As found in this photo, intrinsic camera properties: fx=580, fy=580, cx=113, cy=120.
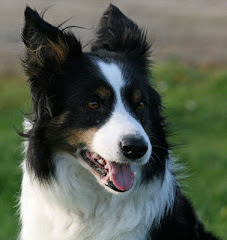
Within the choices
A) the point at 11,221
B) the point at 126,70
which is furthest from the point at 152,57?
the point at 11,221

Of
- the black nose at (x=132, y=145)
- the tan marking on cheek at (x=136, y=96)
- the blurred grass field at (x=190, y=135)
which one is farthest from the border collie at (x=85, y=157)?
the blurred grass field at (x=190, y=135)

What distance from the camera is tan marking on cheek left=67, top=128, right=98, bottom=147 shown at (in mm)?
4305

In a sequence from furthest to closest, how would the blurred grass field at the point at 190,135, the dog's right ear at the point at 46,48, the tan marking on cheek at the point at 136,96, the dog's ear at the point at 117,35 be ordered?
the blurred grass field at the point at 190,135
the dog's ear at the point at 117,35
the tan marking on cheek at the point at 136,96
the dog's right ear at the point at 46,48

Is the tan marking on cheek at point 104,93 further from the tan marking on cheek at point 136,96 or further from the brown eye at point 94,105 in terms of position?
the tan marking on cheek at point 136,96

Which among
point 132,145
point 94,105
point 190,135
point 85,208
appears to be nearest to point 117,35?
point 94,105

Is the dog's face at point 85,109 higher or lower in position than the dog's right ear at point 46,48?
lower

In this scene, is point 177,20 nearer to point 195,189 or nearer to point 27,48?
point 195,189

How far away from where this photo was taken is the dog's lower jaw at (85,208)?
4.57m

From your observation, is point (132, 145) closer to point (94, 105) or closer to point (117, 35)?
point (94, 105)

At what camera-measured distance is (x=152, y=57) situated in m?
5.20

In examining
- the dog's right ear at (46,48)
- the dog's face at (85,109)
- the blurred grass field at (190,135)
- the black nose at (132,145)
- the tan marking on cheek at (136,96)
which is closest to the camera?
the black nose at (132,145)

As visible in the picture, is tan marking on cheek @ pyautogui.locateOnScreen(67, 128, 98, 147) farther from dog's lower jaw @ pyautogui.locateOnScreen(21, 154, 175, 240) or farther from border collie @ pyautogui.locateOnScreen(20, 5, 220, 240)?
dog's lower jaw @ pyautogui.locateOnScreen(21, 154, 175, 240)

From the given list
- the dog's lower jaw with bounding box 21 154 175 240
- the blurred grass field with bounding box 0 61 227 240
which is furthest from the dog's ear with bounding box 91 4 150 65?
the dog's lower jaw with bounding box 21 154 175 240

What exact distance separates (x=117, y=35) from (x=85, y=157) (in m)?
1.20
